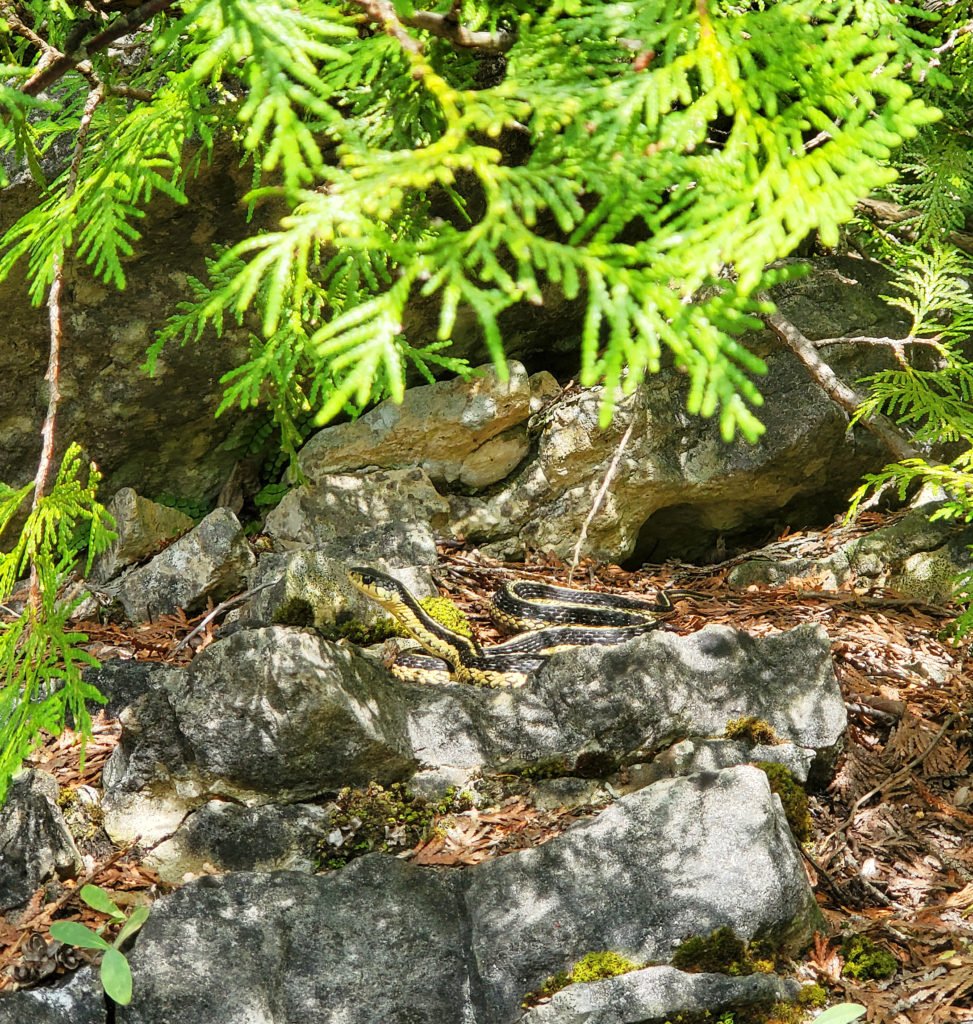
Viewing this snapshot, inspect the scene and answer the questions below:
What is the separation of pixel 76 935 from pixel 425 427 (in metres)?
4.41

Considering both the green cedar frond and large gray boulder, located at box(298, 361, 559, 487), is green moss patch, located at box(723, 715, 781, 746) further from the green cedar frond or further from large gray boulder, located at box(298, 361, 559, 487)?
large gray boulder, located at box(298, 361, 559, 487)

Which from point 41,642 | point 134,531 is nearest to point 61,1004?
point 41,642

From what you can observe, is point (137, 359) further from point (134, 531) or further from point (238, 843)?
point (238, 843)

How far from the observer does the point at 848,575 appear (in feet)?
19.6

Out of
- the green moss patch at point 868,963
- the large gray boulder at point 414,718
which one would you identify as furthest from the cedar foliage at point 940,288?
the green moss patch at point 868,963

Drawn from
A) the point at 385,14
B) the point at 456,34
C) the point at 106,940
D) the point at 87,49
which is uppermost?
the point at 87,49

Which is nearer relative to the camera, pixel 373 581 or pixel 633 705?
pixel 633 705

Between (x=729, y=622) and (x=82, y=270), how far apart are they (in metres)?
4.45

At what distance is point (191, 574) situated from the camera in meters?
5.52

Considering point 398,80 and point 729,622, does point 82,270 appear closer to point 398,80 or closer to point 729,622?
point 398,80

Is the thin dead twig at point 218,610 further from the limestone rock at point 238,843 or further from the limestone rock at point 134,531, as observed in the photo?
the limestone rock at point 238,843

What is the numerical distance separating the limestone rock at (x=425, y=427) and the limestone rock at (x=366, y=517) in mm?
143

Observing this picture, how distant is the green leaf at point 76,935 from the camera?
111 inches

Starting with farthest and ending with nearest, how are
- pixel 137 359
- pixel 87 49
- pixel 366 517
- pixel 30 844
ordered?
pixel 366 517 < pixel 137 359 < pixel 30 844 < pixel 87 49
